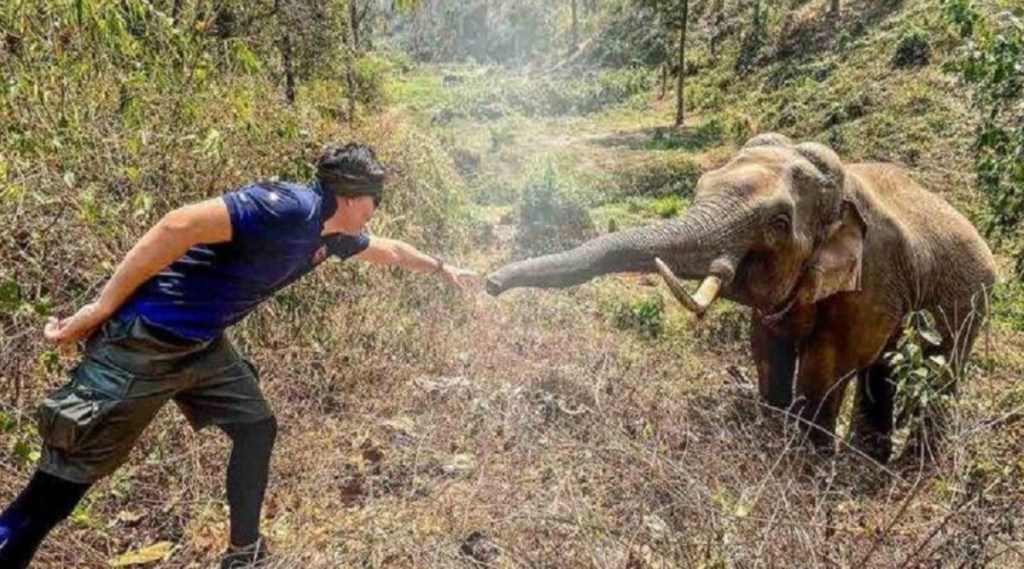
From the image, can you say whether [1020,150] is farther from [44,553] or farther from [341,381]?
[44,553]

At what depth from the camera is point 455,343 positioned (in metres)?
5.72

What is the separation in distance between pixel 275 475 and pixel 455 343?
1.96m

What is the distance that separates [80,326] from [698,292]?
2.40 metres

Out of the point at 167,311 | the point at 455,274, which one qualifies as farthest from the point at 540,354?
the point at 167,311

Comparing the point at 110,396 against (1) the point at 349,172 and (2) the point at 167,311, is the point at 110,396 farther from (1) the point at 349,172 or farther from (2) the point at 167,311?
(1) the point at 349,172

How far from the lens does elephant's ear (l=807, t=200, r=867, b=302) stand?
4.35m

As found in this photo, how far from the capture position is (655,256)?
3998mm

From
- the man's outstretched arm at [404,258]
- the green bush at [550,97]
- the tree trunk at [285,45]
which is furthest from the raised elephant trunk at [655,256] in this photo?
the green bush at [550,97]

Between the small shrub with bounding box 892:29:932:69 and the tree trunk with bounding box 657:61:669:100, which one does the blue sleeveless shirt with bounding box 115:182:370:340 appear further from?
the tree trunk with bounding box 657:61:669:100

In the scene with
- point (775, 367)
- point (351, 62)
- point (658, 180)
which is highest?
point (351, 62)

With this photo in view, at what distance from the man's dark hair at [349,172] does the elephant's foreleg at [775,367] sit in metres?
2.96

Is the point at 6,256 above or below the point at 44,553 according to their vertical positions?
above

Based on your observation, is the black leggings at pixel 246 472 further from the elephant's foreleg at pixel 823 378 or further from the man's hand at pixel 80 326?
the elephant's foreleg at pixel 823 378

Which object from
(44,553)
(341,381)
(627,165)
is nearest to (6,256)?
(44,553)
